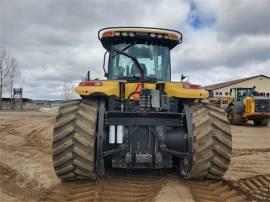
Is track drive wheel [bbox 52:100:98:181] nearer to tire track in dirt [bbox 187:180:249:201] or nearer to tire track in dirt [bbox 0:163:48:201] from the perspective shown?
tire track in dirt [bbox 0:163:48:201]

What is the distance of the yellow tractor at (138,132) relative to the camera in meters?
5.05

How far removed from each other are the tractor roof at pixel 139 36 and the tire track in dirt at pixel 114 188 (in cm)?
235

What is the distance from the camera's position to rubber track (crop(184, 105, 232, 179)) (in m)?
5.14

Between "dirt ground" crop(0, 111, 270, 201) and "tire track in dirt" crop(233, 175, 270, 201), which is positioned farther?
"tire track in dirt" crop(233, 175, 270, 201)

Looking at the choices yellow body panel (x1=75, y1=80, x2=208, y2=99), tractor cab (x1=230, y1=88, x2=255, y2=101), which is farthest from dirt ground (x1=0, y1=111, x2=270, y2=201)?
tractor cab (x1=230, y1=88, x2=255, y2=101)

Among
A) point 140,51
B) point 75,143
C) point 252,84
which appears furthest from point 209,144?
point 252,84

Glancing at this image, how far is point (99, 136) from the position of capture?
4926 millimetres

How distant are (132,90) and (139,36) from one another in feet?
3.44

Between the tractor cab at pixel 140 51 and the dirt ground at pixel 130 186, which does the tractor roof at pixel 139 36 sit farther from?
the dirt ground at pixel 130 186

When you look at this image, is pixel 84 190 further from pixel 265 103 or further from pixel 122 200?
pixel 265 103

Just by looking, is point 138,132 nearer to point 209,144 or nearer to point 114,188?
point 114,188

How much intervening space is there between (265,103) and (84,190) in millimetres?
17227

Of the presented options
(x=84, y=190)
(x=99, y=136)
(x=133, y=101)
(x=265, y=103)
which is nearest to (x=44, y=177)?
(x=84, y=190)

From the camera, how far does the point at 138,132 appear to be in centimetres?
520
